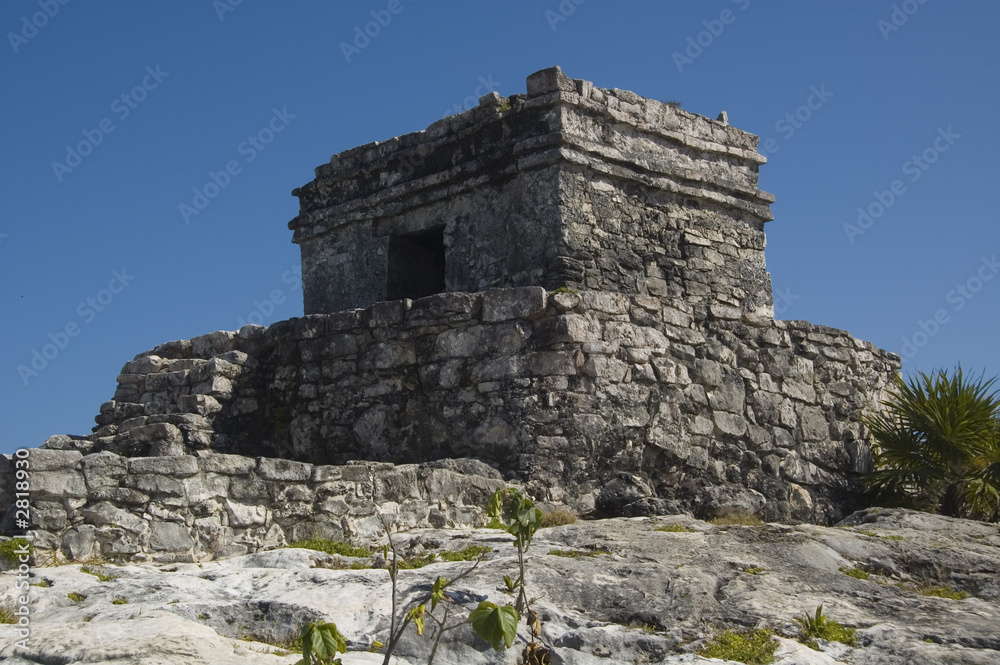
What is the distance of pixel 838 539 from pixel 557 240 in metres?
3.78

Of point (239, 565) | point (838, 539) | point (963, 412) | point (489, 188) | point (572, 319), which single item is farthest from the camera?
point (489, 188)

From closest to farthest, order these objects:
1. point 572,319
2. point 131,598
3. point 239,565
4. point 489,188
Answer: point 131,598
point 239,565
point 572,319
point 489,188

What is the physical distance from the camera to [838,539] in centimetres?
725

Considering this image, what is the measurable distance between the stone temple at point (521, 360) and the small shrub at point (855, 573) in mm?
1709

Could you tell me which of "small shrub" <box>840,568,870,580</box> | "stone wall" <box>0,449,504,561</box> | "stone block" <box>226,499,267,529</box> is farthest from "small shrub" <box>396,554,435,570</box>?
"small shrub" <box>840,568,870,580</box>

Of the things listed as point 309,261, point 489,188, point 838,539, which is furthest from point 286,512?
point 309,261

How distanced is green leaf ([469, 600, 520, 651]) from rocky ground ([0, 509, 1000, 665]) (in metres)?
0.54

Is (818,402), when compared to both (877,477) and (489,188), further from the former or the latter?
(489,188)

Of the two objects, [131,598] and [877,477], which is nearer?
[131,598]

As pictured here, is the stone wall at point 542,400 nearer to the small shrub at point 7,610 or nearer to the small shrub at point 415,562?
the small shrub at point 415,562

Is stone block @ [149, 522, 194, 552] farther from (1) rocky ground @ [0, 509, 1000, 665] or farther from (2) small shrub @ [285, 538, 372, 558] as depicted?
(2) small shrub @ [285, 538, 372, 558]

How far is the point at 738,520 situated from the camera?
8.66 meters

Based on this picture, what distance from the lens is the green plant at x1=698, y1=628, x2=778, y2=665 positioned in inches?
212

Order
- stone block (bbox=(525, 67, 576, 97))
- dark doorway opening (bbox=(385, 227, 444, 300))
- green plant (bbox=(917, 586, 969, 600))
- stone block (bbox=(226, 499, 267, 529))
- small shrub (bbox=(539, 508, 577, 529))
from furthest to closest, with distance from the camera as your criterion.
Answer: dark doorway opening (bbox=(385, 227, 444, 300)) → stone block (bbox=(525, 67, 576, 97)) → small shrub (bbox=(539, 508, 577, 529)) → stone block (bbox=(226, 499, 267, 529)) → green plant (bbox=(917, 586, 969, 600))
